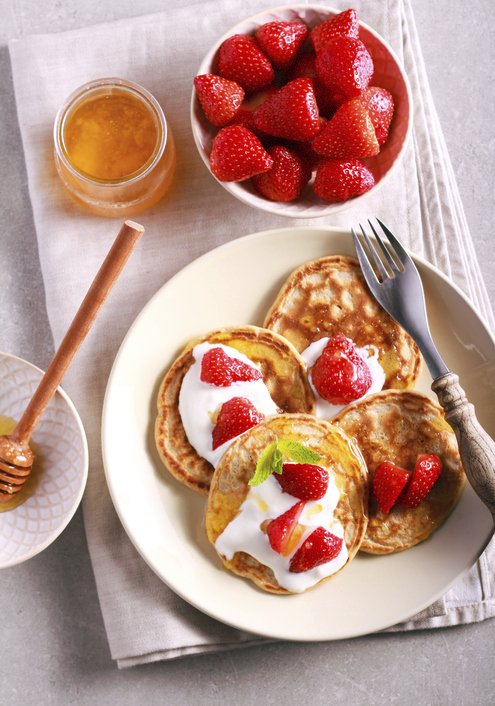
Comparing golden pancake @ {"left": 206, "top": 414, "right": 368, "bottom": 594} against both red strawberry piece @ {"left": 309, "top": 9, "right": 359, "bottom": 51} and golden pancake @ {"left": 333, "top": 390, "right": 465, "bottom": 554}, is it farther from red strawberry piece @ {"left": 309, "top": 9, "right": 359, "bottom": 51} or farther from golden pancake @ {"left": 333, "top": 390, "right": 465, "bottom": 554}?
red strawberry piece @ {"left": 309, "top": 9, "right": 359, "bottom": 51}

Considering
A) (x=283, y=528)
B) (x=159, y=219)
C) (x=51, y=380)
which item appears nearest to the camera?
(x=283, y=528)

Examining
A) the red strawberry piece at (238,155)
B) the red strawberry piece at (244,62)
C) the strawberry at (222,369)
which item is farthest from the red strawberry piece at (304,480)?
the red strawberry piece at (244,62)

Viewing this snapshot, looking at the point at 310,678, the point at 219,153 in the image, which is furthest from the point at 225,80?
the point at 310,678

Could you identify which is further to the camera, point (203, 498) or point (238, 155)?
point (203, 498)

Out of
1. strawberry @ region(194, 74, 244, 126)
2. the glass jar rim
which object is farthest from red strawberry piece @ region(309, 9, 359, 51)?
the glass jar rim

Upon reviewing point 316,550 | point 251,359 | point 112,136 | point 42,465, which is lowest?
point 42,465

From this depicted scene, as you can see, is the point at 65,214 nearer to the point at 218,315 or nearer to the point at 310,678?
the point at 218,315

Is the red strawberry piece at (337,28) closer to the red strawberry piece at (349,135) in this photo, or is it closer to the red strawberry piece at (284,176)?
the red strawberry piece at (349,135)

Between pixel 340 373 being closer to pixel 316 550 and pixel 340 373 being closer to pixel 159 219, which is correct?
pixel 316 550

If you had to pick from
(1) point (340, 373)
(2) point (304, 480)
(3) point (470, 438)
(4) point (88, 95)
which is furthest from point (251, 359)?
(4) point (88, 95)
